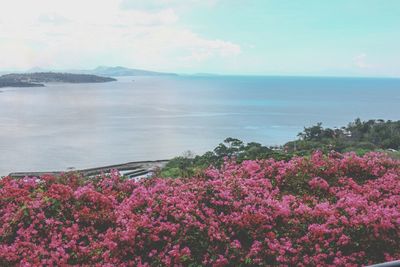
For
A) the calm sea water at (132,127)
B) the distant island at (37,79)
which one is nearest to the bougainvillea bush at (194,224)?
the calm sea water at (132,127)

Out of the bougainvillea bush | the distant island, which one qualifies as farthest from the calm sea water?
the distant island

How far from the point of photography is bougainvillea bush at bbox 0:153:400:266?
346cm

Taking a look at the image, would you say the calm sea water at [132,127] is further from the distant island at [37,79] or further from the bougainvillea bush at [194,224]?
the distant island at [37,79]

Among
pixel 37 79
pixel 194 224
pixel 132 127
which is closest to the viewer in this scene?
pixel 194 224

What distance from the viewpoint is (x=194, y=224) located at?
3.62 metres

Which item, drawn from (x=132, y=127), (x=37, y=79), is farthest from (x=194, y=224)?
(x=37, y=79)

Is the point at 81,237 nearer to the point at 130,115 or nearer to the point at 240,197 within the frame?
the point at 240,197

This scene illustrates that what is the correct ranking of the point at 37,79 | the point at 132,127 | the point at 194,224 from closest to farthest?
the point at 194,224 → the point at 132,127 → the point at 37,79

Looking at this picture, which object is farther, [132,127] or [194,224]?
[132,127]

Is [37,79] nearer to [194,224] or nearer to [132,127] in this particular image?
[132,127]

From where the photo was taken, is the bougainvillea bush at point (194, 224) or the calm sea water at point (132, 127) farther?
the calm sea water at point (132, 127)

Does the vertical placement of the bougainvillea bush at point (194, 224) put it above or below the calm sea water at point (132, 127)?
above

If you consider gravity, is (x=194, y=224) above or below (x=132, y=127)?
above

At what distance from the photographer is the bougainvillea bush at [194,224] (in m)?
3.46
